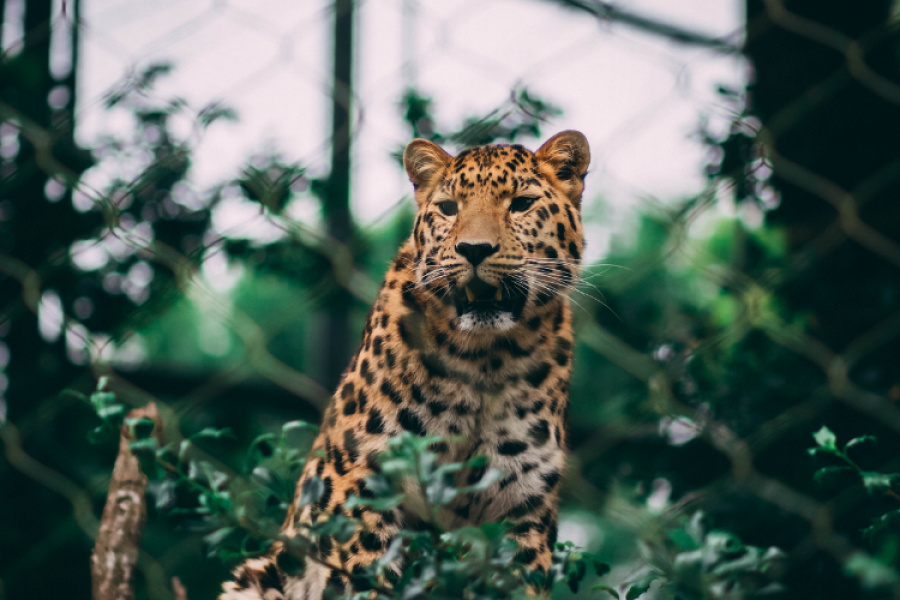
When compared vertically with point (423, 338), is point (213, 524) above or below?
below

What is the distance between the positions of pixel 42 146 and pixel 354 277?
0.51 m

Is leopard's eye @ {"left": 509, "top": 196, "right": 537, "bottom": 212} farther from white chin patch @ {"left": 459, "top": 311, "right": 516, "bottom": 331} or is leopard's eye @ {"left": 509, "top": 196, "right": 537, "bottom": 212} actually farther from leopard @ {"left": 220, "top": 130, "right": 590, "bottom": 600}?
white chin patch @ {"left": 459, "top": 311, "right": 516, "bottom": 331}

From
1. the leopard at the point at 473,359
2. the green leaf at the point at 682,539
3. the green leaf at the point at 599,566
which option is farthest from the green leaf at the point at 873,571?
the leopard at the point at 473,359

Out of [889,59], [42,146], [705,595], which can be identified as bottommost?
[705,595]

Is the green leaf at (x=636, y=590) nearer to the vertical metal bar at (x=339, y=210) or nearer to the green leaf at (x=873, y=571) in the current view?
the green leaf at (x=873, y=571)

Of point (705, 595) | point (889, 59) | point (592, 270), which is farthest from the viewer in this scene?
point (889, 59)

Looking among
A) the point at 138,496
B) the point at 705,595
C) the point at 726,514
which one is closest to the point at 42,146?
the point at 138,496

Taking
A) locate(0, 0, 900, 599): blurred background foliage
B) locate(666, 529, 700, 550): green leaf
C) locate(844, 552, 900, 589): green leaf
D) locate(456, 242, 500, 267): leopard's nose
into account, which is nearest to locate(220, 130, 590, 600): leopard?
locate(456, 242, 500, 267): leopard's nose

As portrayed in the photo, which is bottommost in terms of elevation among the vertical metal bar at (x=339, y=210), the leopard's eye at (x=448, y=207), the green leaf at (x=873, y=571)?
the green leaf at (x=873, y=571)

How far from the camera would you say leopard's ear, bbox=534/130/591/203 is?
1.20 meters

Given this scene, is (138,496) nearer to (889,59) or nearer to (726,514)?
(726,514)

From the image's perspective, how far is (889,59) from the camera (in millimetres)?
1729

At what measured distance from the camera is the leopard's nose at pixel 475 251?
1125 mm

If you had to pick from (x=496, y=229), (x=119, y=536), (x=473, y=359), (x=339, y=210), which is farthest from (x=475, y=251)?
(x=339, y=210)
